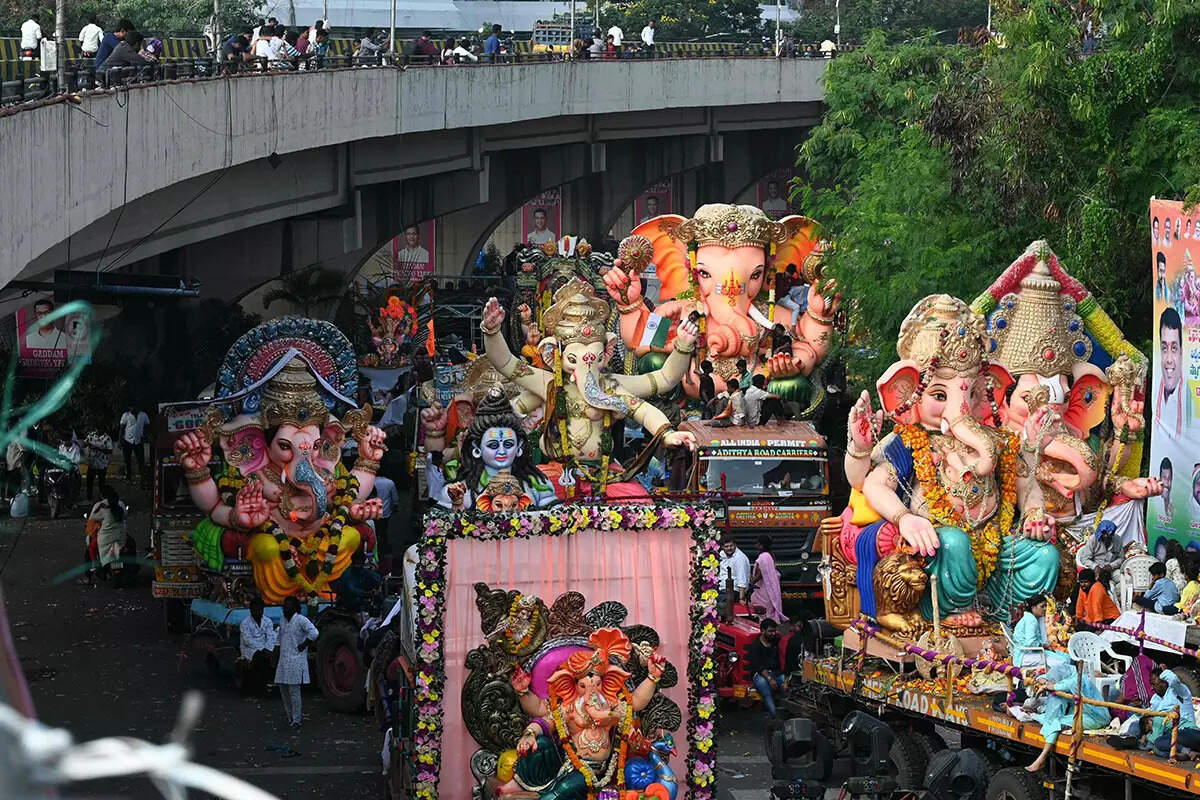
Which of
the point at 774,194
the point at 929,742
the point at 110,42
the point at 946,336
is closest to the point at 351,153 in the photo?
the point at 110,42

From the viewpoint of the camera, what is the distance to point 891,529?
1464 centimetres

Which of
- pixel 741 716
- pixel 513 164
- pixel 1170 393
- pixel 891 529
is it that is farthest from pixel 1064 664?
pixel 513 164

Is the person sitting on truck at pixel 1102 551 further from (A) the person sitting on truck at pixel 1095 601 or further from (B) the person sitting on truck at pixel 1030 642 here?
(B) the person sitting on truck at pixel 1030 642

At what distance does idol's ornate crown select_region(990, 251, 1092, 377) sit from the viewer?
1641cm

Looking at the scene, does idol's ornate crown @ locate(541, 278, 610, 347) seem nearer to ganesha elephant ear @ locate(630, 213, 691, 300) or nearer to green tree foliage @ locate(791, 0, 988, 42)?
ganesha elephant ear @ locate(630, 213, 691, 300)

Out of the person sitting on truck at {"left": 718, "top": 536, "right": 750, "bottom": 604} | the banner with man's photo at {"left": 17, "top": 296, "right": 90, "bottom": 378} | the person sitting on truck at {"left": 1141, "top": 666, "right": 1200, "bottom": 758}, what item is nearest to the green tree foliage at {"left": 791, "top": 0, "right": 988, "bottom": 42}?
the banner with man's photo at {"left": 17, "top": 296, "right": 90, "bottom": 378}

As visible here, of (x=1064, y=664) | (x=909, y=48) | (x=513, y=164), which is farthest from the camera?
(x=513, y=164)

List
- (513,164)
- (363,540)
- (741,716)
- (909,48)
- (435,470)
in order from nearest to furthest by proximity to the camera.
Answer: (741,716)
(363,540)
(435,470)
(909,48)
(513,164)

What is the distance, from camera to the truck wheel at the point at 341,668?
16.4 m

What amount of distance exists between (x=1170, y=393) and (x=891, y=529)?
3742 mm

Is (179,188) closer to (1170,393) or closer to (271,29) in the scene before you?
(271,29)

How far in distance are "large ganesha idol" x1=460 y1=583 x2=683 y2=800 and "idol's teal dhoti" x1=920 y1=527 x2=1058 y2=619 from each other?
3.68 metres

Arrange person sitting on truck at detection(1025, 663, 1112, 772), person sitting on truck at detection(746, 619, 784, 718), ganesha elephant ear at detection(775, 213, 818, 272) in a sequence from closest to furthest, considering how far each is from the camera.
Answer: person sitting on truck at detection(1025, 663, 1112, 772)
person sitting on truck at detection(746, 619, 784, 718)
ganesha elephant ear at detection(775, 213, 818, 272)

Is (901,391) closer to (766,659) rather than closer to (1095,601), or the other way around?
(1095,601)
